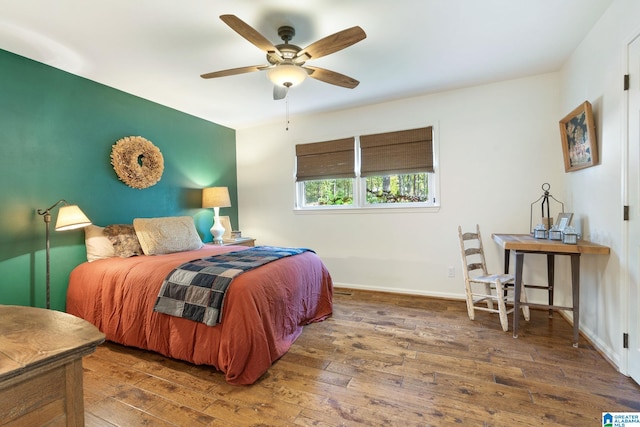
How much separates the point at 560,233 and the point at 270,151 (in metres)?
3.69

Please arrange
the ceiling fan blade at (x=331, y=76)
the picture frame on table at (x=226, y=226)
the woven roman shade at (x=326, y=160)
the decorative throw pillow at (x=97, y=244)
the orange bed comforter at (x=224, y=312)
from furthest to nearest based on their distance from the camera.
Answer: the picture frame on table at (x=226, y=226), the woven roman shade at (x=326, y=160), the decorative throw pillow at (x=97, y=244), the ceiling fan blade at (x=331, y=76), the orange bed comforter at (x=224, y=312)

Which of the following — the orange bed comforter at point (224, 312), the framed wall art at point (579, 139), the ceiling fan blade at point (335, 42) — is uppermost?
the ceiling fan blade at point (335, 42)

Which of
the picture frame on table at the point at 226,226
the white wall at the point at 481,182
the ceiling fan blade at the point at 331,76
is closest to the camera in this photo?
the white wall at the point at 481,182

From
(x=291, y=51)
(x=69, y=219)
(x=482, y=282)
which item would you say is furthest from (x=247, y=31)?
(x=482, y=282)

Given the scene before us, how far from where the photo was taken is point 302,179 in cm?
432

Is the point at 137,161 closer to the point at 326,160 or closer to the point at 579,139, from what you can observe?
the point at 326,160

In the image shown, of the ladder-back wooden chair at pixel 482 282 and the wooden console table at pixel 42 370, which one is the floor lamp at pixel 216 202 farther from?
the wooden console table at pixel 42 370

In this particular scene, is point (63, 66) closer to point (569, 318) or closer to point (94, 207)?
point (94, 207)

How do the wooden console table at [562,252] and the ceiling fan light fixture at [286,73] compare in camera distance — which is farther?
the wooden console table at [562,252]

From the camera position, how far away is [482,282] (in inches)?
107

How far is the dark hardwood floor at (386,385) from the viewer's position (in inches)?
62.4

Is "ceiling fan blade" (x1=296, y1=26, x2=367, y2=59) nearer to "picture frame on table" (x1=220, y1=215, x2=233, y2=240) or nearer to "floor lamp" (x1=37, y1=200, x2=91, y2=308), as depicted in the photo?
"floor lamp" (x1=37, y1=200, x2=91, y2=308)

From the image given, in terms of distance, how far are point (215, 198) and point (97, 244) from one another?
58.2 inches

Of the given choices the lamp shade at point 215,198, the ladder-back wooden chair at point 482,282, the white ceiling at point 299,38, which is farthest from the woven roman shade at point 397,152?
the lamp shade at point 215,198
